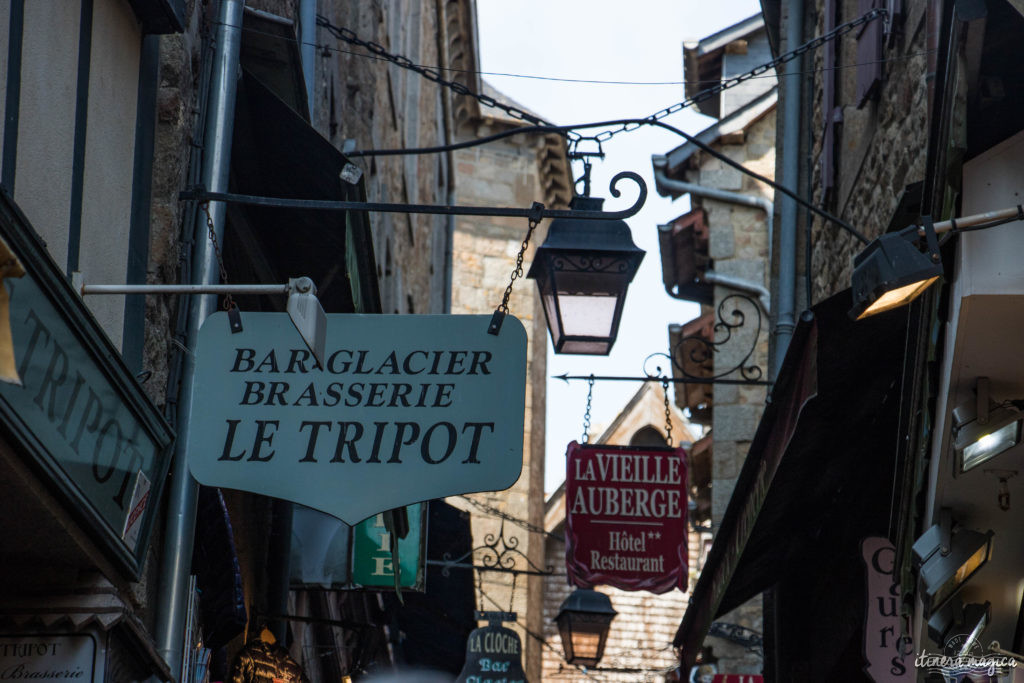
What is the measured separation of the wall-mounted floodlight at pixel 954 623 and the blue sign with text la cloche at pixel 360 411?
1.61 metres

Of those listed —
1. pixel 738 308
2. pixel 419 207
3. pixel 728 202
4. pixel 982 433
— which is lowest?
pixel 982 433

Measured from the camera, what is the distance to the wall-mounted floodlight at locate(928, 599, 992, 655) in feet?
17.3

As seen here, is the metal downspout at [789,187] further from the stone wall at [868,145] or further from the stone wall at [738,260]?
the stone wall at [738,260]

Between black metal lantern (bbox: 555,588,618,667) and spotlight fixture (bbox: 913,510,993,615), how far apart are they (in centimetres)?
1003

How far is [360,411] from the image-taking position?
511 cm

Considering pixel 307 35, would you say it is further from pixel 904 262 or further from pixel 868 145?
pixel 904 262

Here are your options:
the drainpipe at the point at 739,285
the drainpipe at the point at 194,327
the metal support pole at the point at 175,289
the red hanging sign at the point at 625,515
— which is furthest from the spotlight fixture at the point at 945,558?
the drainpipe at the point at 739,285

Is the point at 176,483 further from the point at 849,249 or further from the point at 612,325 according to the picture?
the point at 849,249

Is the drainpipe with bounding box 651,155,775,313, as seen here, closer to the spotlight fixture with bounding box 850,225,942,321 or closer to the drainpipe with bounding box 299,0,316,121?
the drainpipe with bounding box 299,0,316,121

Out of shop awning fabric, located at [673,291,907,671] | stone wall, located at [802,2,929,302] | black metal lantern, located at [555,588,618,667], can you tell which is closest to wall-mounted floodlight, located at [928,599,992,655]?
shop awning fabric, located at [673,291,907,671]

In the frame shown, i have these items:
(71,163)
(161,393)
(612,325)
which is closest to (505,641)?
(612,325)

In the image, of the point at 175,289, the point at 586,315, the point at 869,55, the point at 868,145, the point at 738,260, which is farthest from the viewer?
the point at 738,260

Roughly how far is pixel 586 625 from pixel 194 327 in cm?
979

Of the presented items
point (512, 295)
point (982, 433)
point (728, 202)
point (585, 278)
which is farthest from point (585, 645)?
point (512, 295)
